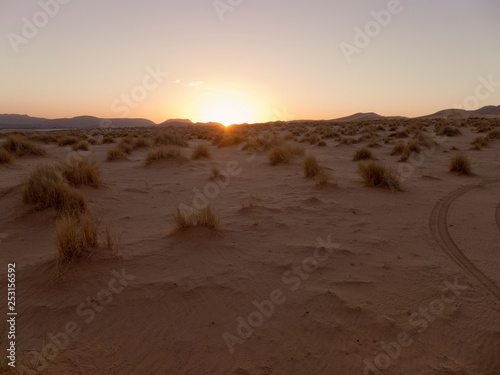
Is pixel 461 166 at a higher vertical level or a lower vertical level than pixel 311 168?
higher

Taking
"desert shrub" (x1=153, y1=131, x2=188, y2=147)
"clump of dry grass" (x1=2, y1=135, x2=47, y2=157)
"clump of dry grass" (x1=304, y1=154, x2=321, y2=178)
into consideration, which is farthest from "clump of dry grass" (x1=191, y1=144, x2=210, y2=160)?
"clump of dry grass" (x1=2, y1=135, x2=47, y2=157)

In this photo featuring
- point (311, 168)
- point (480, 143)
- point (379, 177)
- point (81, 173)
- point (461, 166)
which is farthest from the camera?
point (480, 143)

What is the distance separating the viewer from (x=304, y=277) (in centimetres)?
373

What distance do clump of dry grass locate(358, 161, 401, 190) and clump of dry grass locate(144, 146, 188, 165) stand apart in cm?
683

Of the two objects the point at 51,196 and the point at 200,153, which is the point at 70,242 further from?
the point at 200,153

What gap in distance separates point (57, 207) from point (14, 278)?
7.55 ft

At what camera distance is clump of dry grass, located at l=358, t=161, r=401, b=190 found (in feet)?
25.2

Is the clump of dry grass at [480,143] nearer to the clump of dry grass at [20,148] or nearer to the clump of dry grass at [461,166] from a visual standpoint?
the clump of dry grass at [461,166]

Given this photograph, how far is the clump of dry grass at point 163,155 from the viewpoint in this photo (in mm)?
11195

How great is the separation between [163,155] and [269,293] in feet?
30.0

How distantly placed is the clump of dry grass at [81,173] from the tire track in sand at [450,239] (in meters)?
7.43

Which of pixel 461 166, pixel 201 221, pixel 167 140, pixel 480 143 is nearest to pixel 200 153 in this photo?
pixel 167 140

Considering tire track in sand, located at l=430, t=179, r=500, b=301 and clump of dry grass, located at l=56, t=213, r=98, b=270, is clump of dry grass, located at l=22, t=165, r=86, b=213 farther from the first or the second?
tire track in sand, located at l=430, t=179, r=500, b=301

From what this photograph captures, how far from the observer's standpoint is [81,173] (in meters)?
7.09
